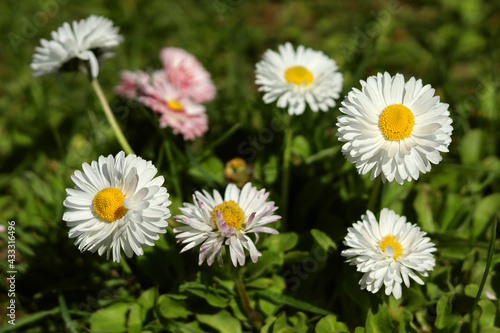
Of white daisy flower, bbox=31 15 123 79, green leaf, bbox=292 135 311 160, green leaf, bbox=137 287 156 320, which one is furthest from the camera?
green leaf, bbox=292 135 311 160

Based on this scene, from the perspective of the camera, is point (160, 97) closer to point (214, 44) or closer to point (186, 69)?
point (186, 69)

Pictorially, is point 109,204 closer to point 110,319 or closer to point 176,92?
point 110,319

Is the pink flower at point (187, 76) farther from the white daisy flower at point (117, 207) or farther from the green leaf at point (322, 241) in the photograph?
the green leaf at point (322, 241)

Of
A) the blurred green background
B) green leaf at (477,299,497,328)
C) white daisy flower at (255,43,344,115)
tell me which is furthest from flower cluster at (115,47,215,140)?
green leaf at (477,299,497,328)

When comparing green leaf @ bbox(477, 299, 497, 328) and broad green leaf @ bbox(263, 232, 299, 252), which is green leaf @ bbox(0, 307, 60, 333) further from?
green leaf @ bbox(477, 299, 497, 328)

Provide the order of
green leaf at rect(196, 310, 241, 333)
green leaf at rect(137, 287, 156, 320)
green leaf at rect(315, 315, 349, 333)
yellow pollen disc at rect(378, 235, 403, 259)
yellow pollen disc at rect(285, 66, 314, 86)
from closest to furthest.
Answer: yellow pollen disc at rect(378, 235, 403, 259), green leaf at rect(315, 315, 349, 333), green leaf at rect(196, 310, 241, 333), green leaf at rect(137, 287, 156, 320), yellow pollen disc at rect(285, 66, 314, 86)

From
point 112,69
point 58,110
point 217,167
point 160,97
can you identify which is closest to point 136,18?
point 112,69

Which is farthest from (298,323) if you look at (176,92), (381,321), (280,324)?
(176,92)

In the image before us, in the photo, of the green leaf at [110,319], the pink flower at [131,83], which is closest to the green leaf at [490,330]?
the green leaf at [110,319]
